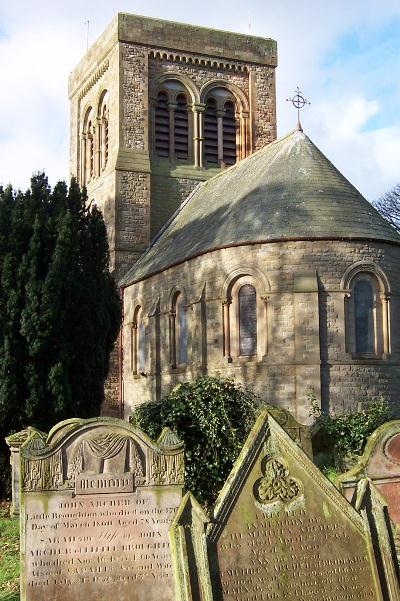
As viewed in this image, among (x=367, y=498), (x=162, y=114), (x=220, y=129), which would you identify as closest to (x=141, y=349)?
(x=162, y=114)

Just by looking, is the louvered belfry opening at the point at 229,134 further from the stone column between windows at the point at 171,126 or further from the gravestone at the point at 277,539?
the gravestone at the point at 277,539

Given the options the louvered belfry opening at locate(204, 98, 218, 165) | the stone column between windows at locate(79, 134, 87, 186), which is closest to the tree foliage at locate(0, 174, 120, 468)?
the louvered belfry opening at locate(204, 98, 218, 165)

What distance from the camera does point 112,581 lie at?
22.1 ft

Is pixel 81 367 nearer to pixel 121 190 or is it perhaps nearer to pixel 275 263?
pixel 275 263

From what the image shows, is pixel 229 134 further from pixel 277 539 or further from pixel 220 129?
pixel 277 539

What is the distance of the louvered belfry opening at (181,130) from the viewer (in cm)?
3175

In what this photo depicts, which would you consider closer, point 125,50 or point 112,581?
point 112,581

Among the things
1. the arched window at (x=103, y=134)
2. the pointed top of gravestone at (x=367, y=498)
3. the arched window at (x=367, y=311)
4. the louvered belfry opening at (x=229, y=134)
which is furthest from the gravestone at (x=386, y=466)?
the arched window at (x=103, y=134)

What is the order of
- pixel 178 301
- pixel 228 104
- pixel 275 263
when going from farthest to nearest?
pixel 228 104
pixel 178 301
pixel 275 263

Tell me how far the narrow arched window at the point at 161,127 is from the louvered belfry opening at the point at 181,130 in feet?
1.28

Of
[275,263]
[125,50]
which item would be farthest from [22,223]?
[125,50]

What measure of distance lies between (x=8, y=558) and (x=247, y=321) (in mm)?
11935

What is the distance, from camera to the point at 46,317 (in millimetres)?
16047

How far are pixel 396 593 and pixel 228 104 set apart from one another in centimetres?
2919
